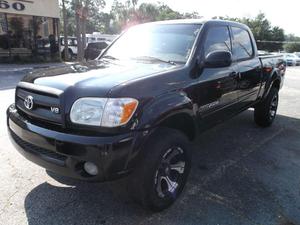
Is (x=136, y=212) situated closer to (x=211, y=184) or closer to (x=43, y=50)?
(x=211, y=184)

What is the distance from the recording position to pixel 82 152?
2.38 metres

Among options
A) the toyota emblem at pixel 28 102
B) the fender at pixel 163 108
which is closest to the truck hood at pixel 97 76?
the toyota emblem at pixel 28 102

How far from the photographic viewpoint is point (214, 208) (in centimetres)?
302

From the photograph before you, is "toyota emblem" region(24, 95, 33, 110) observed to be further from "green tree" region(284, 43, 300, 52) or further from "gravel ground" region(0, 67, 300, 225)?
"green tree" region(284, 43, 300, 52)

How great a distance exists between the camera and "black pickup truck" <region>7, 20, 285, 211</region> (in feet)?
7.98

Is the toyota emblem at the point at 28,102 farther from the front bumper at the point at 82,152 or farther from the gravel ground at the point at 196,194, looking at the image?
the gravel ground at the point at 196,194

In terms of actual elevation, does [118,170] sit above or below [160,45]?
below

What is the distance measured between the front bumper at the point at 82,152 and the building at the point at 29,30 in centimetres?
1884

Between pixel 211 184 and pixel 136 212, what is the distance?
1.03 metres

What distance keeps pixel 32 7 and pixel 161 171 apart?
20.1 metres

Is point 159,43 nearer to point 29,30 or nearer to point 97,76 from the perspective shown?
point 97,76

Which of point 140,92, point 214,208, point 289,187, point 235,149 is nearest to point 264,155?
point 235,149

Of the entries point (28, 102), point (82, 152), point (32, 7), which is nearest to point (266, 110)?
point (82, 152)

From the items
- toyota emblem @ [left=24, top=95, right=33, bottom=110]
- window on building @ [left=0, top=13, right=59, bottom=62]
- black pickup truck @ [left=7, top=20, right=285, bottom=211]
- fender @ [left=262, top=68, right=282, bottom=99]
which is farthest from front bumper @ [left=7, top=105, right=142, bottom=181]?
window on building @ [left=0, top=13, right=59, bottom=62]
